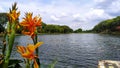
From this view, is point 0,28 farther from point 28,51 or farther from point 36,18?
point 28,51

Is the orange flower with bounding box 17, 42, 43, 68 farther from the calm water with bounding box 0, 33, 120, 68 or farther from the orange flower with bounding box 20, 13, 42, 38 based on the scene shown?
the calm water with bounding box 0, 33, 120, 68

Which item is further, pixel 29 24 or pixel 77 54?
pixel 77 54

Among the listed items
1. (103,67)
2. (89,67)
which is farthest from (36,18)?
(89,67)

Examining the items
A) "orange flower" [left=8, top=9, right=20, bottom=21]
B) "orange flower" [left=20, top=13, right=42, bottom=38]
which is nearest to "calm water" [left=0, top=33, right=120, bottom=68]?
"orange flower" [left=20, top=13, right=42, bottom=38]

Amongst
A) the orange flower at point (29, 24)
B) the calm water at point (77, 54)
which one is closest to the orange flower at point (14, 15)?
the orange flower at point (29, 24)

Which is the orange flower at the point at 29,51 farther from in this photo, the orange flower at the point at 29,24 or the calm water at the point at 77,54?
the calm water at the point at 77,54

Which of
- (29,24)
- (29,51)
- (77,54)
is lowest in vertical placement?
(77,54)

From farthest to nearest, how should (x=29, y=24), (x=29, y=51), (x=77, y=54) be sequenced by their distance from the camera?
(x=77, y=54) → (x=29, y=24) → (x=29, y=51)

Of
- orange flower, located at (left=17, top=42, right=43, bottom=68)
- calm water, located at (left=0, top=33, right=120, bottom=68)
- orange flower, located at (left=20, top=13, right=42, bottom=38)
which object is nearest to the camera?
orange flower, located at (left=17, top=42, right=43, bottom=68)

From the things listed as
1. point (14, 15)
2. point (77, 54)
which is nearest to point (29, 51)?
point (14, 15)

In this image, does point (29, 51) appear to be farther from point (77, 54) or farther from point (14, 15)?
point (77, 54)

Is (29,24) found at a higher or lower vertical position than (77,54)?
higher

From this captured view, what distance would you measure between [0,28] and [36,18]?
0.80 metres

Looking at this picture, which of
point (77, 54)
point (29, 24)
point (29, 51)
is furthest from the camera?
point (77, 54)
